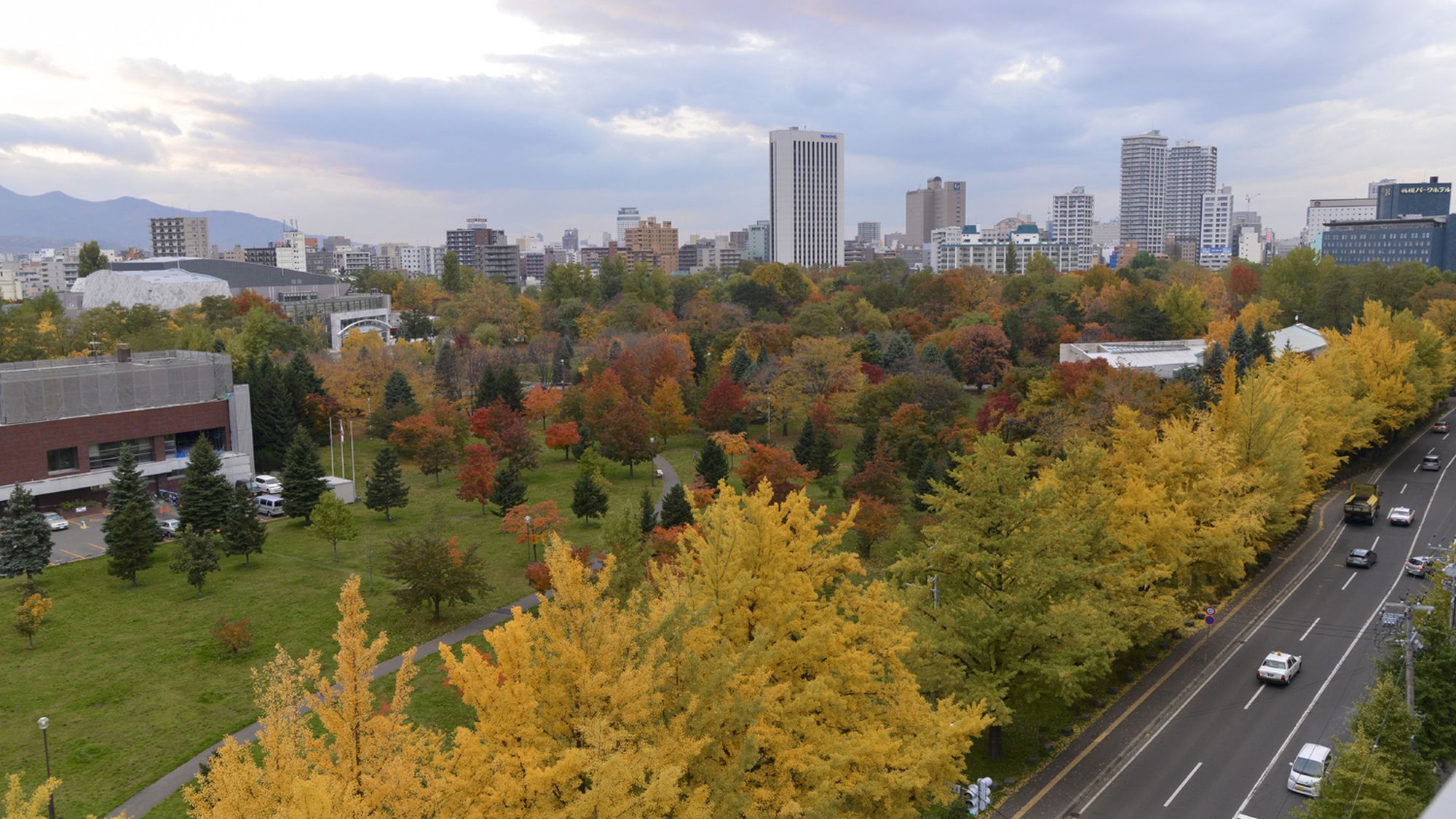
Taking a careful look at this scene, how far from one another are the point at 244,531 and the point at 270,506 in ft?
29.2

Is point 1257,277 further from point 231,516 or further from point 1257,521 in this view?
point 231,516

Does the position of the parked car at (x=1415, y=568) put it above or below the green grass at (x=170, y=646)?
above

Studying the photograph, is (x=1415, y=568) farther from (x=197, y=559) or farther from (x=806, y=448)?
(x=197, y=559)

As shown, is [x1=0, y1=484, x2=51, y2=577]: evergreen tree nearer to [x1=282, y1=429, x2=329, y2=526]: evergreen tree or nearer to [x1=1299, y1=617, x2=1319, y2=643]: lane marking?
[x1=282, y1=429, x2=329, y2=526]: evergreen tree

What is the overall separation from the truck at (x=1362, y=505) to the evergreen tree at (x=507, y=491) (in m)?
36.0

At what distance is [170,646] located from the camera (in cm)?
2928

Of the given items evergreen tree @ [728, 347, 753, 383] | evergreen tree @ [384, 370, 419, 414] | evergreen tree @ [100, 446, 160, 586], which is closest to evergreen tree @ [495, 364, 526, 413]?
evergreen tree @ [384, 370, 419, 414]

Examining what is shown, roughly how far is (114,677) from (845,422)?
128 feet

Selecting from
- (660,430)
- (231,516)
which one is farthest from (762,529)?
(660,430)

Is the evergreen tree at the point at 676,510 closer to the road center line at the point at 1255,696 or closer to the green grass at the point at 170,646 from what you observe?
the green grass at the point at 170,646

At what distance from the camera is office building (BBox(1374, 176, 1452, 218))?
541 ft

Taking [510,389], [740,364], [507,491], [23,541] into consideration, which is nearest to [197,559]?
[23,541]

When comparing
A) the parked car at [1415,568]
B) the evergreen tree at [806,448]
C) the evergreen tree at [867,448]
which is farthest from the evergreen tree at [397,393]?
the parked car at [1415,568]

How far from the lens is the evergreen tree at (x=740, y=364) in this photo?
2534 inches
